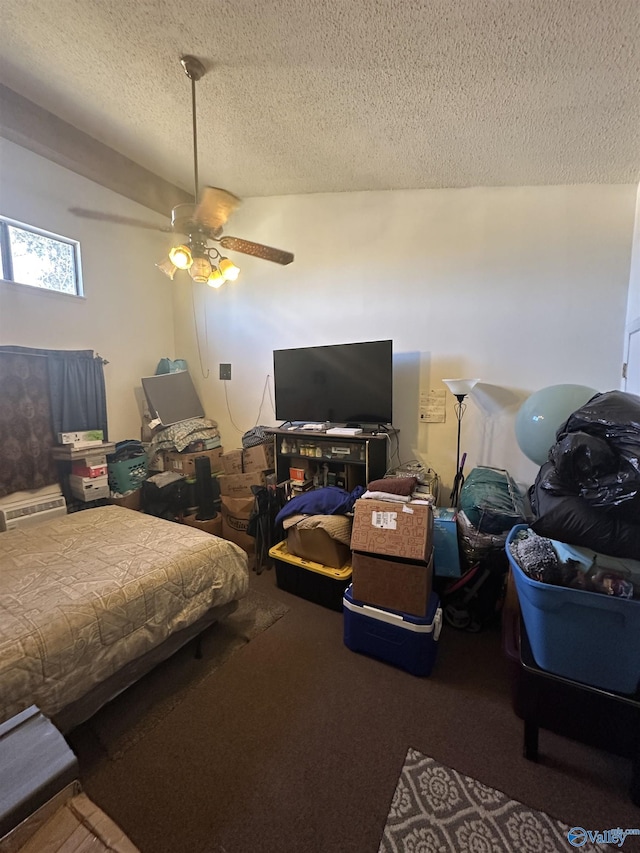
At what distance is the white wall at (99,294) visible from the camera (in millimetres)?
2818

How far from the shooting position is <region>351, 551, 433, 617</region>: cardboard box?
1.71 m

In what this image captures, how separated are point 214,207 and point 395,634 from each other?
2360mm

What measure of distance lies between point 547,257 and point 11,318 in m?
4.09

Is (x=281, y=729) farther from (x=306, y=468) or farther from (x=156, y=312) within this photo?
(x=156, y=312)

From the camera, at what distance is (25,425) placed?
113 inches

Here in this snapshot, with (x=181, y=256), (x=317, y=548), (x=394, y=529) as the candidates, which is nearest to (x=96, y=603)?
(x=317, y=548)

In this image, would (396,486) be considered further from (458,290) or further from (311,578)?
(458,290)

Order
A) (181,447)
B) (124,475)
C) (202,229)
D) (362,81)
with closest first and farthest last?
(362,81)
(202,229)
(124,475)
(181,447)

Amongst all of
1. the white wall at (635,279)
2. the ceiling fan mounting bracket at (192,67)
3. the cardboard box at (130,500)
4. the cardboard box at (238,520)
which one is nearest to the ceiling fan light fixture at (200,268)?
the ceiling fan mounting bracket at (192,67)

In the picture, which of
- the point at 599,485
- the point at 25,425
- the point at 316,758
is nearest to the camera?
the point at 599,485

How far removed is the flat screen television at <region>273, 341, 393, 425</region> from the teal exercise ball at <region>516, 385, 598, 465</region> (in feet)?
3.11

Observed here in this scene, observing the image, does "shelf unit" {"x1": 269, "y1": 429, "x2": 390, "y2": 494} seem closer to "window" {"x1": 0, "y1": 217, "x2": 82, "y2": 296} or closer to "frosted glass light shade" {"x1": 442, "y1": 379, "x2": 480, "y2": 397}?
"frosted glass light shade" {"x1": 442, "y1": 379, "x2": 480, "y2": 397}

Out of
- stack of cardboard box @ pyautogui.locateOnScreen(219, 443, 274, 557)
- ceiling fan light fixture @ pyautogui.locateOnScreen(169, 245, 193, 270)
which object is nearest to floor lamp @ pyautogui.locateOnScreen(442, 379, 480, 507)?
stack of cardboard box @ pyautogui.locateOnScreen(219, 443, 274, 557)

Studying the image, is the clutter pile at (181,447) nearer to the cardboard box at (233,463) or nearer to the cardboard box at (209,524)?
the cardboard box at (233,463)
